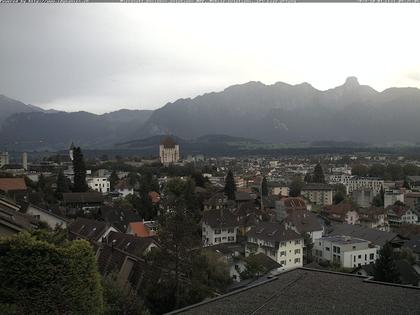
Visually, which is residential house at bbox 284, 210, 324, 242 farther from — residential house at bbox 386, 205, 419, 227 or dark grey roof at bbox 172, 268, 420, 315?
dark grey roof at bbox 172, 268, 420, 315

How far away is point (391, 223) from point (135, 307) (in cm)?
4507

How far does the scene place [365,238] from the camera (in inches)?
1374

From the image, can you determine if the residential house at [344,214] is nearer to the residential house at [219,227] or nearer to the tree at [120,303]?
the residential house at [219,227]

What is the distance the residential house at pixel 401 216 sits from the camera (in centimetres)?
5084

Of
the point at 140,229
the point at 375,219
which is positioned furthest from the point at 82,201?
the point at 375,219

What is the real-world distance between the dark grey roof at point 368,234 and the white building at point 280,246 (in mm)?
7005

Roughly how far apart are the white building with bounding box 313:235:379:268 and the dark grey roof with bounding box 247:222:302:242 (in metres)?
2.80

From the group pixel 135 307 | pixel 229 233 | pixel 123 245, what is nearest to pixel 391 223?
Answer: pixel 229 233

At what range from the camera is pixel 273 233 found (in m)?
30.6

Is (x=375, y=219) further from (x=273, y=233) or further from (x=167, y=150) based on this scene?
(x=167, y=150)

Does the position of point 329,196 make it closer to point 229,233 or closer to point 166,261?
point 229,233

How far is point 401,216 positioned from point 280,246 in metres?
27.1

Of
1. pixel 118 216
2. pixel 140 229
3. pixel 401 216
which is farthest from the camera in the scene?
pixel 401 216

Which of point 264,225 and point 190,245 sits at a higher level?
point 190,245
